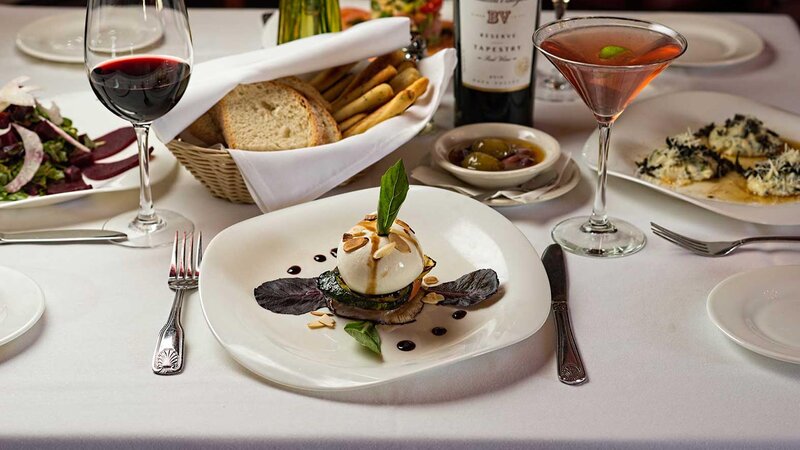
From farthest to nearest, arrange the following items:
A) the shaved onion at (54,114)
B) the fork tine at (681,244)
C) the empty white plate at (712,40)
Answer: the empty white plate at (712,40)
the shaved onion at (54,114)
the fork tine at (681,244)

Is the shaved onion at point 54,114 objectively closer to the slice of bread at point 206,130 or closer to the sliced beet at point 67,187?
the sliced beet at point 67,187

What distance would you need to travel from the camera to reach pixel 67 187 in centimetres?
141

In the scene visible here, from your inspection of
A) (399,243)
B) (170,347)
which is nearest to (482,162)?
(399,243)

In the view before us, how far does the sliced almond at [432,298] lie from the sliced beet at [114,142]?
68 cm

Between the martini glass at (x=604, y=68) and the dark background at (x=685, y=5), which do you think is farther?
the dark background at (x=685, y=5)

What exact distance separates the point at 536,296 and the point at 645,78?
316mm

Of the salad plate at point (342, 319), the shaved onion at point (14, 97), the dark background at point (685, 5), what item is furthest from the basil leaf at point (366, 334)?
the dark background at point (685, 5)

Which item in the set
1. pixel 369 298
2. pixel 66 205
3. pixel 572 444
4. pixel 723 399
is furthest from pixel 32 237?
pixel 723 399

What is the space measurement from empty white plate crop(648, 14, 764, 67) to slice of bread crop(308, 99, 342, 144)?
0.86 m

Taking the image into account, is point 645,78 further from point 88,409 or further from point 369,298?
point 88,409

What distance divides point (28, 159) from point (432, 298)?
712 mm

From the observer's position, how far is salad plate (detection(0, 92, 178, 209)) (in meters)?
1.36

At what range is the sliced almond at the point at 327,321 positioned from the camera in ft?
3.55

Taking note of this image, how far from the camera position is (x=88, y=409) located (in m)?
0.97
